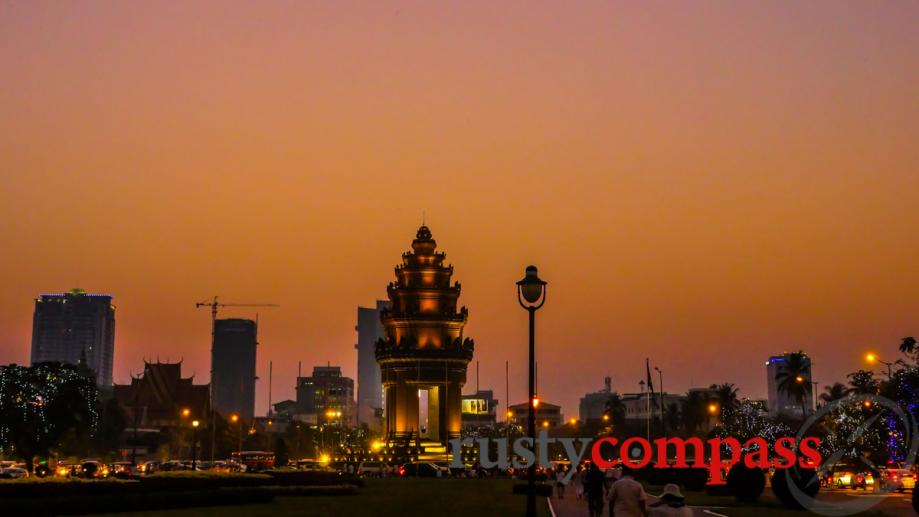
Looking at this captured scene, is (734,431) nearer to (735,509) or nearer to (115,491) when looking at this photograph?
(735,509)

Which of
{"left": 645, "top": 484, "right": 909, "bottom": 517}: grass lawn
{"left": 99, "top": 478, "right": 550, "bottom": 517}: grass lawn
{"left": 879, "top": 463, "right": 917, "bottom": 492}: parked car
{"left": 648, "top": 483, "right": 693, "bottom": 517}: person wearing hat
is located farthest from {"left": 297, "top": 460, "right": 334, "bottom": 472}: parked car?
{"left": 648, "top": 483, "right": 693, "bottom": 517}: person wearing hat

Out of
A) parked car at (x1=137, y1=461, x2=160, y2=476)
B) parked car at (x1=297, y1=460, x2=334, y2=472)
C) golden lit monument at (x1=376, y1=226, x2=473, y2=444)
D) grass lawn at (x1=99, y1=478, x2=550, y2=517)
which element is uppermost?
golden lit monument at (x1=376, y1=226, x2=473, y2=444)

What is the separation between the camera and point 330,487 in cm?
5975

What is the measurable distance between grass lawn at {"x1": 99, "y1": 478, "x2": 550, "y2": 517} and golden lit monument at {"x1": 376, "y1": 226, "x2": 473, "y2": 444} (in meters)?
61.3

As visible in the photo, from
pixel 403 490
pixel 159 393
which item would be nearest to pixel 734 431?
pixel 403 490

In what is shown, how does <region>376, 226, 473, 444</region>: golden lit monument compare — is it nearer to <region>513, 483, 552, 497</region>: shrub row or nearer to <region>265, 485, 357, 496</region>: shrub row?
<region>513, 483, 552, 497</region>: shrub row

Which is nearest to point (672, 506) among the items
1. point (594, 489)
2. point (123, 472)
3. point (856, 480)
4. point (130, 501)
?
point (594, 489)

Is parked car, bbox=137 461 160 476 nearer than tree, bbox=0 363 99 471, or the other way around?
parked car, bbox=137 461 160 476

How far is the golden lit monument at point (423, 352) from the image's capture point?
12962 centimetres

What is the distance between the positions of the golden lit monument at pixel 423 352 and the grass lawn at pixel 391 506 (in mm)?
61284

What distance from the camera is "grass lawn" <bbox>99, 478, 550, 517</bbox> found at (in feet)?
140

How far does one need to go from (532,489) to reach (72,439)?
122 meters

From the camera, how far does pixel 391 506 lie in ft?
162

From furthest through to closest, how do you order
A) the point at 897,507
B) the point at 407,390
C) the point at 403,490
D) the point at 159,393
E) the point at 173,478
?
the point at 159,393 → the point at 407,390 → the point at 403,490 → the point at 897,507 → the point at 173,478
